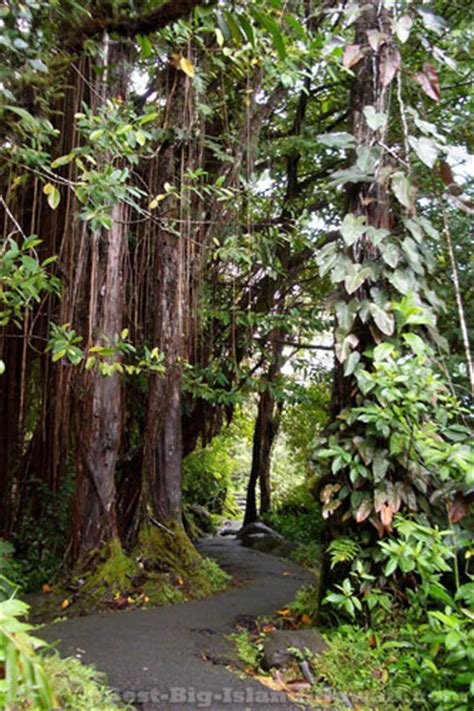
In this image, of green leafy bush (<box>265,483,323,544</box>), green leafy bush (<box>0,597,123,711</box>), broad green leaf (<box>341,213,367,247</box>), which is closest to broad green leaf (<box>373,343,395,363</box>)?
broad green leaf (<box>341,213,367,247</box>)

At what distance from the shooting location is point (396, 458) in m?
2.64

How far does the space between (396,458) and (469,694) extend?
95 centimetres

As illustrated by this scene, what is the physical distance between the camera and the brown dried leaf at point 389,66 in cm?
272

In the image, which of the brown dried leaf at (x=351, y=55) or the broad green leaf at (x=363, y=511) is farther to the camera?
the brown dried leaf at (x=351, y=55)

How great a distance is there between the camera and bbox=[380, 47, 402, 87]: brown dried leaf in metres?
2.72

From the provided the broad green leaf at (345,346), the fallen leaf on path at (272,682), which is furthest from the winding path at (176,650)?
the broad green leaf at (345,346)

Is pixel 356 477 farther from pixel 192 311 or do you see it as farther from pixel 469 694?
pixel 192 311

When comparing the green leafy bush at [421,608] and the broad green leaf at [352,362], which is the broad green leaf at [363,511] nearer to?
the green leafy bush at [421,608]

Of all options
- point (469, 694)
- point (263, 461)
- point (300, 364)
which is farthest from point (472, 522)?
point (263, 461)

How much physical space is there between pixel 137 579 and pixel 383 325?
2.33m

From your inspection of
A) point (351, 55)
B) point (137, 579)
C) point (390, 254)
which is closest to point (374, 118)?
point (351, 55)

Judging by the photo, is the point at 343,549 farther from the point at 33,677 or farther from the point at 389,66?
the point at 389,66

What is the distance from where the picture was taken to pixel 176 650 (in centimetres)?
259

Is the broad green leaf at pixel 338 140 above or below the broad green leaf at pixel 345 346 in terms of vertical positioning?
above
